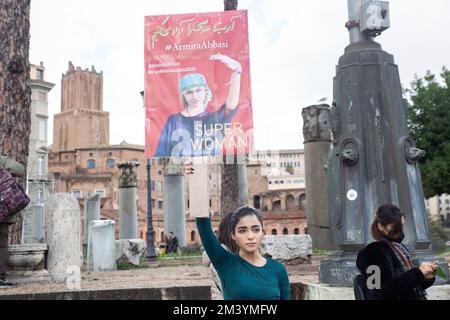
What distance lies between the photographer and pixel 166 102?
13.7 metres

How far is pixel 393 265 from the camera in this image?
3174mm

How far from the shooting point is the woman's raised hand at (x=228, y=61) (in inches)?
540

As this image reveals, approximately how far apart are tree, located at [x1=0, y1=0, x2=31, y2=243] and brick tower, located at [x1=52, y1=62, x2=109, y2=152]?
87.1m

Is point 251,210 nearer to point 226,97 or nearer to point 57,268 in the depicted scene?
point 57,268

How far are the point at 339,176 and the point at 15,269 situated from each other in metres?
4.64

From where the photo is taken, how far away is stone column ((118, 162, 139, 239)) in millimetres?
26141

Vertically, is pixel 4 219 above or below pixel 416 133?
below

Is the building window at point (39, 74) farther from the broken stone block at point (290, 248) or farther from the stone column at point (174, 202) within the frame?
the broken stone block at point (290, 248)

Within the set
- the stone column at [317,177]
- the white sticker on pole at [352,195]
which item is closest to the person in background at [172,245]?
the stone column at [317,177]

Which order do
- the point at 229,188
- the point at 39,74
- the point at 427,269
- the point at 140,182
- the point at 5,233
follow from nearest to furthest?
1. the point at 427,269
2. the point at 5,233
3. the point at 229,188
4. the point at 39,74
5. the point at 140,182

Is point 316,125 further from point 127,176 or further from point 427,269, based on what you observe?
point 427,269

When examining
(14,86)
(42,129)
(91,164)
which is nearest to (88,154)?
(91,164)

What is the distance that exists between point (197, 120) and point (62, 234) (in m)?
5.36
